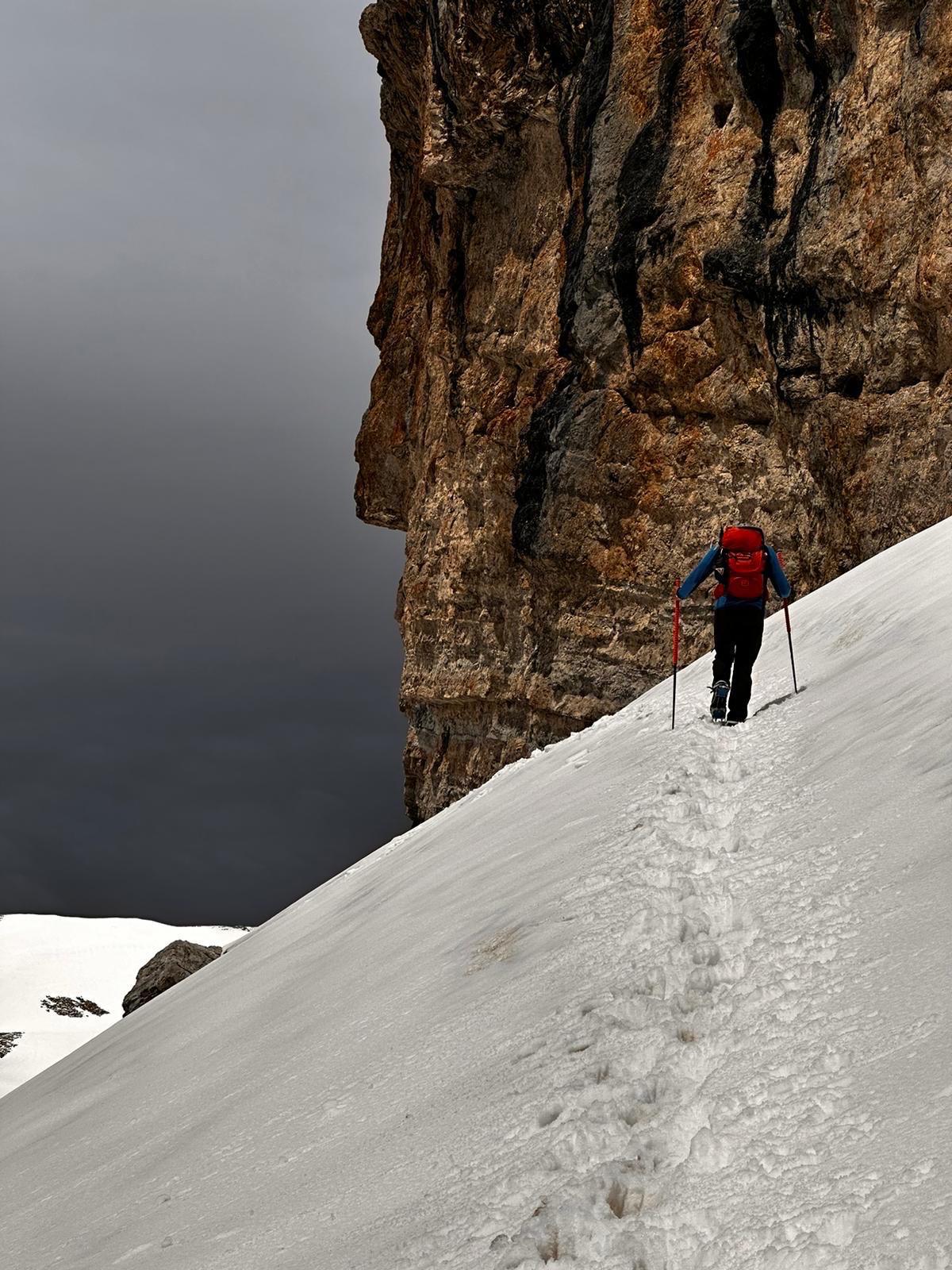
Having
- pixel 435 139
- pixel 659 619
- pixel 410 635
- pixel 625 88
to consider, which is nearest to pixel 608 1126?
pixel 659 619

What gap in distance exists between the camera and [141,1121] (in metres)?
5.69

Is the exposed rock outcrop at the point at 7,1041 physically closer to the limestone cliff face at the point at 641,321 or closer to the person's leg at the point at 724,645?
the limestone cliff face at the point at 641,321

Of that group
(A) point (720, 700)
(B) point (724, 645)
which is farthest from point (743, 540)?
(A) point (720, 700)

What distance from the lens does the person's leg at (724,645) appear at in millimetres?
10102

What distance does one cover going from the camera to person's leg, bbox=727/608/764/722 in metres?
9.77

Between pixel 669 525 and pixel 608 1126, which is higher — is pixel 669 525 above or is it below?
above

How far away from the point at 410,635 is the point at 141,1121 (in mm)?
24360

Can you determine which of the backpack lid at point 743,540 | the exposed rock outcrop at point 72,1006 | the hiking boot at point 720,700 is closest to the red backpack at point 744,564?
the backpack lid at point 743,540

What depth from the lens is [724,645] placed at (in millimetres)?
10164

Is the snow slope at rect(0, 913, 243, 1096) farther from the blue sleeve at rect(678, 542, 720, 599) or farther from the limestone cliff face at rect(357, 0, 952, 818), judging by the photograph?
the blue sleeve at rect(678, 542, 720, 599)

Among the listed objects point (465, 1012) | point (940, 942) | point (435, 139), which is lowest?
point (465, 1012)

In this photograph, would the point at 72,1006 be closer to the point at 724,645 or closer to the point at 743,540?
the point at 724,645

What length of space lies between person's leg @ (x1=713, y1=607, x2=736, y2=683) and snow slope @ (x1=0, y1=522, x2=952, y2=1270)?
207 centimetres

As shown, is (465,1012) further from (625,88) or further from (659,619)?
(625,88)
